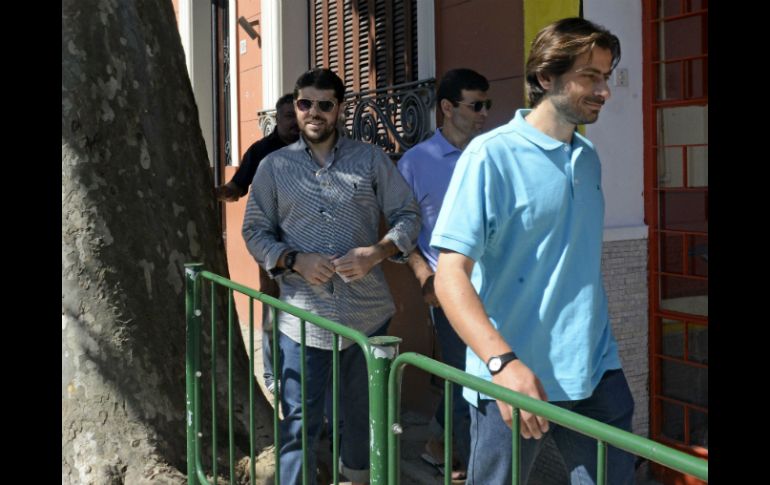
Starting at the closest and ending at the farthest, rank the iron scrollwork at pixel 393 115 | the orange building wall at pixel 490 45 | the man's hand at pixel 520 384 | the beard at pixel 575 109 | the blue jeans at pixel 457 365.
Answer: the man's hand at pixel 520 384
the beard at pixel 575 109
the blue jeans at pixel 457 365
the orange building wall at pixel 490 45
the iron scrollwork at pixel 393 115

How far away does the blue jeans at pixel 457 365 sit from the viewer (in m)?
4.20

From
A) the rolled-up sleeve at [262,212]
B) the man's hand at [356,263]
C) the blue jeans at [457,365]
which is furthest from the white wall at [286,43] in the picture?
the man's hand at [356,263]

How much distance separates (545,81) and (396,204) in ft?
4.81

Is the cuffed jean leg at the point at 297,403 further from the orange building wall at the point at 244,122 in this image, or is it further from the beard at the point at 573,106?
the orange building wall at the point at 244,122

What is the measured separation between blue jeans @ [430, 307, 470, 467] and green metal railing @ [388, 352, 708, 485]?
6.16 feet

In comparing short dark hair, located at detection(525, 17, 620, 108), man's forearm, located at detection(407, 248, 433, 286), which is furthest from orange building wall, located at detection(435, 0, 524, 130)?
short dark hair, located at detection(525, 17, 620, 108)

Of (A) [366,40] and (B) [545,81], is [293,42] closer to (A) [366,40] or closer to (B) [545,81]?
(A) [366,40]

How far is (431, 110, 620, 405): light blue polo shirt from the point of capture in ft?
8.44

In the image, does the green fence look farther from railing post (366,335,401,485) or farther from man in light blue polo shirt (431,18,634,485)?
man in light blue polo shirt (431,18,634,485)

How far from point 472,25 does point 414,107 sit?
0.78 m

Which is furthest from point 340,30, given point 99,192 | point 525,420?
point 525,420

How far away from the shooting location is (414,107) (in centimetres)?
626

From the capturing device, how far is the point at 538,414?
181 centimetres
